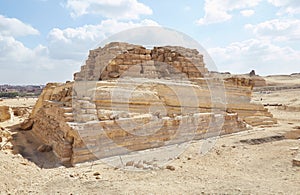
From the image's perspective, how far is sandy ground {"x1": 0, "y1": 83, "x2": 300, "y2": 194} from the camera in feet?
15.8

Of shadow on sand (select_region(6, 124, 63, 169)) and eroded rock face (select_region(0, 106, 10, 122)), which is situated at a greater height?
eroded rock face (select_region(0, 106, 10, 122))

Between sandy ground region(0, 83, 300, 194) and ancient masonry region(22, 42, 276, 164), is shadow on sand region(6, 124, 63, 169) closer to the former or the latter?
sandy ground region(0, 83, 300, 194)

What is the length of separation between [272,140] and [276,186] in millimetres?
4706

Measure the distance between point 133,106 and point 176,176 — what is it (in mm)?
3312

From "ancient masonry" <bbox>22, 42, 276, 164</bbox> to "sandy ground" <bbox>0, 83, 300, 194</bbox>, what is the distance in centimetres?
73

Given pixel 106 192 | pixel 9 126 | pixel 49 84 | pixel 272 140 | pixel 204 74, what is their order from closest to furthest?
pixel 106 192, pixel 272 140, pixel 9 126, pixel 49 84, pixel 204 74

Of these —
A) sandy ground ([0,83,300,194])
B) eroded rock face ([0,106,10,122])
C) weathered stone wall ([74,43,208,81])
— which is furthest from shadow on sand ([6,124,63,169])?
weathered stone wall ([74,43,208,81])

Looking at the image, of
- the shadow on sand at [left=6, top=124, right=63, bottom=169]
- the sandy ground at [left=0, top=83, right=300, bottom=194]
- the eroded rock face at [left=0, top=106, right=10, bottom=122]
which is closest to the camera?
the sandy ground at [left=0, top=83, right=300, bottom=194]

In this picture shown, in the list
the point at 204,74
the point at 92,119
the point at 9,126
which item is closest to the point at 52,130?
the point at 92,119

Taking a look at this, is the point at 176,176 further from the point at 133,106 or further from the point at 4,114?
the point at 4,114

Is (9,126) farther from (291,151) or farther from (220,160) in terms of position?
(291,151)

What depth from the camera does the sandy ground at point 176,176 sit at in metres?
4.82

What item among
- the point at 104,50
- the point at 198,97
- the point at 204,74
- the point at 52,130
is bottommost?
the point at 52,130

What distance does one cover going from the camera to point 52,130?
806 cm
